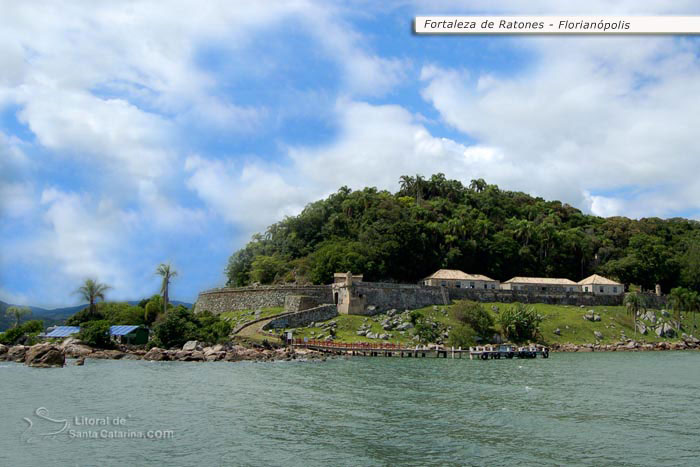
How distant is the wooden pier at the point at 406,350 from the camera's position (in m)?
66.8

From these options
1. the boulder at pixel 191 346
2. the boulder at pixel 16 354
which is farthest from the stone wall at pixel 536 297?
the boulder at pixel 16 354

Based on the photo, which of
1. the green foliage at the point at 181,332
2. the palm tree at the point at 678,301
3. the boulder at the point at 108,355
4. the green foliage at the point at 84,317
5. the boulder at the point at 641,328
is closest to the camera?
the boulder at the point at 108,355

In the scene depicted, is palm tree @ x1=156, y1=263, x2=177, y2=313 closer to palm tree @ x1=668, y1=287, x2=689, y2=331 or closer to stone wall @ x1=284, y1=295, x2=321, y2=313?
stone wall @ x1=284, y1=295, x2=321, y2=313

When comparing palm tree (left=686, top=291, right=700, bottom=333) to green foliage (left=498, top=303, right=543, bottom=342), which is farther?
palm tree (left=686, top=291, right=700, bottom=333)

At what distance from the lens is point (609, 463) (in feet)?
70.3

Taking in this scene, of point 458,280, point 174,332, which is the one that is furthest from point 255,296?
point 458,280

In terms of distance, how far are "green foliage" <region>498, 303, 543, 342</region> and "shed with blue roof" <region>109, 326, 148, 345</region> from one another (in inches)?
1782

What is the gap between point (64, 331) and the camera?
7481cm

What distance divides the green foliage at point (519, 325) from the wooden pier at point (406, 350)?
865 centimetres

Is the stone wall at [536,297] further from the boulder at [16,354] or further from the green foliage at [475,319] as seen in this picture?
the boulder at [16,354]

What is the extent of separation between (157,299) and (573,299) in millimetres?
63993

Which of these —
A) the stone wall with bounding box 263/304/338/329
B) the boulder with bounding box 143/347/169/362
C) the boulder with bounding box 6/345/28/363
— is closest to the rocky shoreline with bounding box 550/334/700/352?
the stone wall with bounding box 263/304/338/329

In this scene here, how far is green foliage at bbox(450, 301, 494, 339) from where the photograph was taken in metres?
78.6

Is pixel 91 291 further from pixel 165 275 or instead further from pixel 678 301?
pixel 678 301
